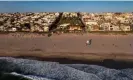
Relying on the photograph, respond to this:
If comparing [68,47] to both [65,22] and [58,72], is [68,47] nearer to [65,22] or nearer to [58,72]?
[65,22]

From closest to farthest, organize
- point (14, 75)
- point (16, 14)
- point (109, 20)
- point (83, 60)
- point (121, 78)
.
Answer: point (14, 75) → point (121, 78) → point (83, 60) → point (109, 20) → point (16, 14)

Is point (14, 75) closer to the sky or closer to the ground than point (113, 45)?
closer to the sky

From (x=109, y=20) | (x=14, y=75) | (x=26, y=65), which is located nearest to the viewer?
(x=14, y=75)

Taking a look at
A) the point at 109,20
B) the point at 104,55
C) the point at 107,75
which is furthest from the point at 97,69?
the point at 109,20

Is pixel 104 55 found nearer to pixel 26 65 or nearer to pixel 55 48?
pixel 55 48

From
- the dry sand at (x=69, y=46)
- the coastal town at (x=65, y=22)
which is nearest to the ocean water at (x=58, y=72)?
the dry sand at (x=69, y=46)

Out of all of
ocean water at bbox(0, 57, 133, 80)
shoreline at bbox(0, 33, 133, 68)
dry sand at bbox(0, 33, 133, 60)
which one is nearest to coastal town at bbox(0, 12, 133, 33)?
shoreline at bbox(0, 33, 133, 68)
